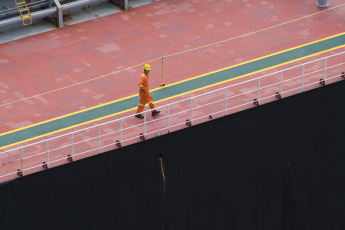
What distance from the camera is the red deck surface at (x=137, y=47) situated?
25.4m

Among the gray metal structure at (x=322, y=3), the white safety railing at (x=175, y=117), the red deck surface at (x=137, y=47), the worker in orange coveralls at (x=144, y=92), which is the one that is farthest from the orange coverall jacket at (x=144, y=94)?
the gray metal structure at (x=322, y=3)

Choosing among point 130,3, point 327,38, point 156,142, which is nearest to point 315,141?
point 327,38

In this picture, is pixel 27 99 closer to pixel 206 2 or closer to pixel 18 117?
pixel 18 117

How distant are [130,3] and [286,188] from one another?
755cm

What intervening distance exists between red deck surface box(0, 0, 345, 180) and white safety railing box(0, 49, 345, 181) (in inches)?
8.9

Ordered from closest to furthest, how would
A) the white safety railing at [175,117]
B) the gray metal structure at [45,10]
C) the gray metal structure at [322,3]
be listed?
1. the white safety railing at [175,117]
2. the gray metal structure at [45,10]
3. the gray metal structure at [322,3]

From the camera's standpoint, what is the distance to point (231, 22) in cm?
2919

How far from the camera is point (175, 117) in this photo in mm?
24297

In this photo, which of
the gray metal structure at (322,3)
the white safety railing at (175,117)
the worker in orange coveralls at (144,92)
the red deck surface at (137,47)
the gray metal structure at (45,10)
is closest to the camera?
the white safety railing at (175,117)

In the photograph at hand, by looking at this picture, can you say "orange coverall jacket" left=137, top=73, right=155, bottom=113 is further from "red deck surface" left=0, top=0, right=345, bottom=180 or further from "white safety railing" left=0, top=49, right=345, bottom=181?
"red deck surface" left=0, top=0, right=345, bottom=180

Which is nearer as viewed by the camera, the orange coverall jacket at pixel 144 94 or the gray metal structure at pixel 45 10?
the orange coverall jacket at pixel 144 94

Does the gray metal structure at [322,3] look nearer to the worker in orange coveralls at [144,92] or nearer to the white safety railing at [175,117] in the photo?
the white safety railing at [175,117]

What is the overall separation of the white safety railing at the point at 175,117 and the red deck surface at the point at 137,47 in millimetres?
226

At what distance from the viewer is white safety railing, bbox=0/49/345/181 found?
891 inches
